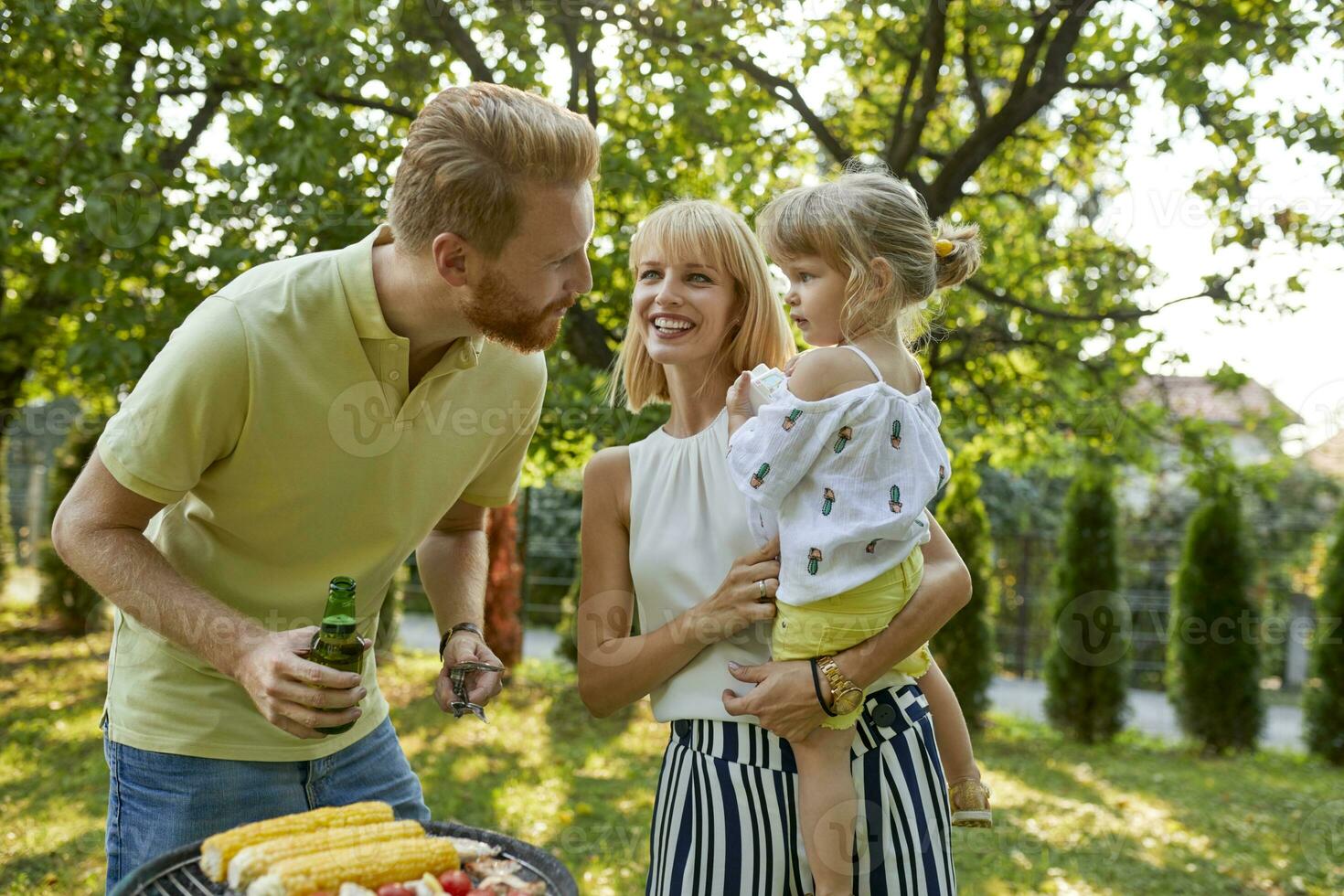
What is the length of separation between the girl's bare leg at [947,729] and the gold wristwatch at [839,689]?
0.43 metres

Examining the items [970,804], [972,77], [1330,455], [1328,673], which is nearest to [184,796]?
[970,804]

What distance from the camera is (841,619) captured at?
2068 mm

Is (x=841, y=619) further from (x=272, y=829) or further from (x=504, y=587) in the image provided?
(x=504, y=587)

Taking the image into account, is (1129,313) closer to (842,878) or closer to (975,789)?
(975,789)

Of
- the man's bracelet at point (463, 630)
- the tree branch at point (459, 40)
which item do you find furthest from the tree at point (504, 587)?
Answer: the man's bracelet at point (463, 630)

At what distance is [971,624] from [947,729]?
7.60 m

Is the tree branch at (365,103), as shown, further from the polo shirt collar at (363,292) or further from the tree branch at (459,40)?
the polo shirt collar at (363,292)

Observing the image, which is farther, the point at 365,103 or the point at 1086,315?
the point at 1086,315

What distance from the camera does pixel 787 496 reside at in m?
2.15

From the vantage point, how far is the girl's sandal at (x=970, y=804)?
2.37m

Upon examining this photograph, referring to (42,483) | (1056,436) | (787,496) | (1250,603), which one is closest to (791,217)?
(787,496)

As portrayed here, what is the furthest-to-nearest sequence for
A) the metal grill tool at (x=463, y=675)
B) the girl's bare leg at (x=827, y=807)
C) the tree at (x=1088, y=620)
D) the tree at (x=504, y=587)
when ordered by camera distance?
1. the tree at (x=504, y=587)
2. the tree at (x=1088, y=620)
3. the metal grill tool at (x=463, y=675)
4. the girl's bare leg at (x=827, y=807)

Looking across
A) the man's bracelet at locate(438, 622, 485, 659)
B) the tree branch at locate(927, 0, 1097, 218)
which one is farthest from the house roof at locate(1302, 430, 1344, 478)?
the man's bracelet at locate(438, 622, 485, 659)

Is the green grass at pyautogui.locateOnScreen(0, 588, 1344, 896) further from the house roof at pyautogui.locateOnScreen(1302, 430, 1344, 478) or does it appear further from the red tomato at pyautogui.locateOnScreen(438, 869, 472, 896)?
the house roof at pyautogui.locateOnScreen(1302, 430, 1344, 478)
